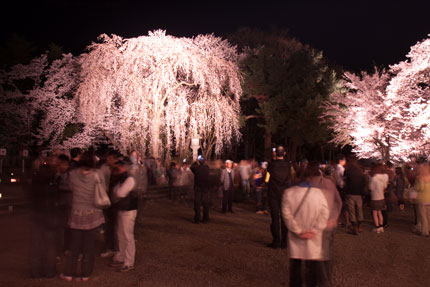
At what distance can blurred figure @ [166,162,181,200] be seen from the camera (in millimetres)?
15992

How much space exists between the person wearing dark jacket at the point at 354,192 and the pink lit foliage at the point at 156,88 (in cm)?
1085

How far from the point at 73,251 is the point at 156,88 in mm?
14218

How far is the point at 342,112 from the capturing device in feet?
103

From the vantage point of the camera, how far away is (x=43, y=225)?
19.3 feet

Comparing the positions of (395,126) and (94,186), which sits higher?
(395,126)

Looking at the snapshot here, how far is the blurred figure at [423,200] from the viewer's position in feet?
32.4

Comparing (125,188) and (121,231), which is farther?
(121,231)

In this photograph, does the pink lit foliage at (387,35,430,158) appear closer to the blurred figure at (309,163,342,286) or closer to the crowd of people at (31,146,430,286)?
the crowd of people at (31,146,430,286)

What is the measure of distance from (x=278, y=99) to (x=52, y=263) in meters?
28.3

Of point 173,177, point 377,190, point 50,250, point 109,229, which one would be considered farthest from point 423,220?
point 173,177

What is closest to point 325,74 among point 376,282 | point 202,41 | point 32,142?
point 202,41

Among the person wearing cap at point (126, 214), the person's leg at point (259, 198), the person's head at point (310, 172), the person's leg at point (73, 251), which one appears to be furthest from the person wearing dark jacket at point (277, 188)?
the person's leg at point (259, 198)

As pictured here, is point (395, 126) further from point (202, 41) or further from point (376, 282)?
point (376, 282)

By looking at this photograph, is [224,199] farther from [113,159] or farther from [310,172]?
[310,172]
